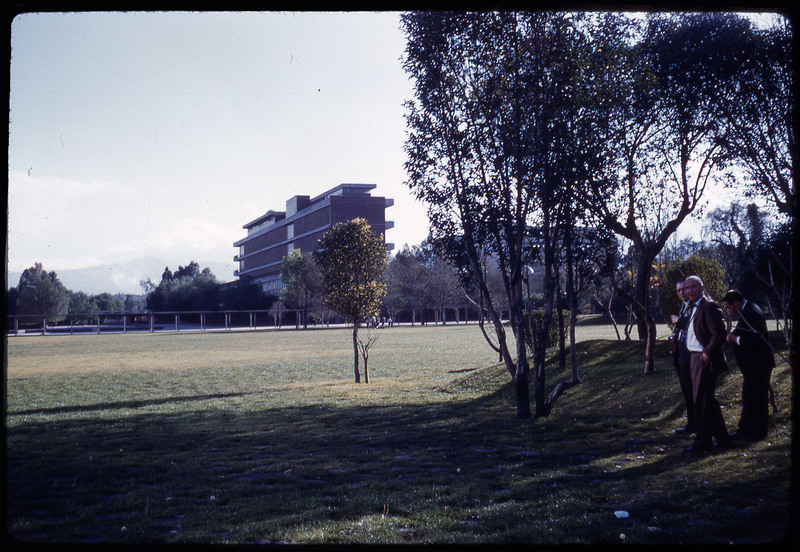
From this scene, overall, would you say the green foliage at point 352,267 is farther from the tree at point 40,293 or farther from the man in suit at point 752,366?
the tree at point 40,293

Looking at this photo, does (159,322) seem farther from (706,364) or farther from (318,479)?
(706,364)

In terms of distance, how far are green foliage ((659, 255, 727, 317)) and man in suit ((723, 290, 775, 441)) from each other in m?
11.2

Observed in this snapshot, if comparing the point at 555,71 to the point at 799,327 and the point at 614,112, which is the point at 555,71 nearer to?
the point at 614,112

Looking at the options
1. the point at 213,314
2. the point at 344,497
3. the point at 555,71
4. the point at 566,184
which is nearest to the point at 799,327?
the point at 344,497

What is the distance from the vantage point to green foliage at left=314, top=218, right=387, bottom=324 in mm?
19578

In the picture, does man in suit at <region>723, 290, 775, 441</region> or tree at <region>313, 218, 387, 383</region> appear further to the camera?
tree at <region>313, 218, 387, 383</region>

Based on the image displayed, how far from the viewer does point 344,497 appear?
5449 mm

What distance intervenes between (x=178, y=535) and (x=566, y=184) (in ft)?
23.1

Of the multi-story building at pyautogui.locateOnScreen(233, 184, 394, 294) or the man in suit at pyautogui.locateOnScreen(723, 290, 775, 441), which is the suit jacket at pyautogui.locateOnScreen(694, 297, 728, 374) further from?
the multi-story building at pyautogui.locateOnScreen(233, 184, 394, 294)

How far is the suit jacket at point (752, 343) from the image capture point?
23.6 feet

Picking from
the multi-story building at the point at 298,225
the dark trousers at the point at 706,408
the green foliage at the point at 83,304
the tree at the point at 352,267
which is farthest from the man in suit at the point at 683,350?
the green foliage at the point at 83,304

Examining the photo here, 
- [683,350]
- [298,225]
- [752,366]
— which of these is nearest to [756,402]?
[752,366]

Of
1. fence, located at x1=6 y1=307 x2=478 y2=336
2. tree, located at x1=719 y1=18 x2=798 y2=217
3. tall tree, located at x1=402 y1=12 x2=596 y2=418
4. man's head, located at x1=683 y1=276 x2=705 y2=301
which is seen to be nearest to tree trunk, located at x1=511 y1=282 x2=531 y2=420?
tall tree, located at x1=402 y1=12 x2=596 y2=418

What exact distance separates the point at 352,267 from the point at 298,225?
70.3m
